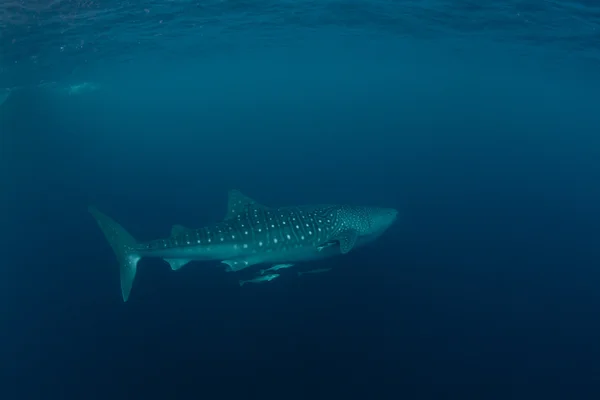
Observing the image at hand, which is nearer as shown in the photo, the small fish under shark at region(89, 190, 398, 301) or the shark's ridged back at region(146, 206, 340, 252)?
the small fish under shark at region(89, 190, 398, 301)

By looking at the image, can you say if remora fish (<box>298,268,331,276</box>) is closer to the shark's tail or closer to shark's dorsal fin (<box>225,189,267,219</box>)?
shark's dorsal fin (<box>225,189,267,219</box>)

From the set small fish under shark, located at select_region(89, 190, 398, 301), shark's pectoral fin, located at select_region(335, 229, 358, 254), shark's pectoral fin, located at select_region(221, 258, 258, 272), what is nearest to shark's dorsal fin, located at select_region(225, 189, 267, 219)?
small fish under shark, located at select_region(89, 190, 398, 301)

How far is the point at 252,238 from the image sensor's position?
8.28m

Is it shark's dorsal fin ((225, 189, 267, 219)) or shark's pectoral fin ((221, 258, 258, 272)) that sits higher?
shark's dorsal fin ((225, 189, 267, 219))

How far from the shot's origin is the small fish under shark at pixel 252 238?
300 inches

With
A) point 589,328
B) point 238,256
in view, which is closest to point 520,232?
point 589,328

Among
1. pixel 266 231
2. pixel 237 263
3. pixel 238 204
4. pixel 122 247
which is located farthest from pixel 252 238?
pixel 122 247

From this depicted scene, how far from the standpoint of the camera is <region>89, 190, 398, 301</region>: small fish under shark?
7.62 metres

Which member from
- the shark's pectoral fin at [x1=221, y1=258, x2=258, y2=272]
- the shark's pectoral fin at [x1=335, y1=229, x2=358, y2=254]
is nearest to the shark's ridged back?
the shark's pectoral fin at [x1=335, y1=229, x2=358, y2=254]

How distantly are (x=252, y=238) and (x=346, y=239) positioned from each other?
7.03 ft

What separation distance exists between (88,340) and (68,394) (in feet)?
4.45

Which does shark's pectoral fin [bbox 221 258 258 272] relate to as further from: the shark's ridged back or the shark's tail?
the shark's tail

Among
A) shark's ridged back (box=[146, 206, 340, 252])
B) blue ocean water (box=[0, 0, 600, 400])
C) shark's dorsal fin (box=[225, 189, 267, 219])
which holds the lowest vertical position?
blue ocean water (box=[0, 0, 600, 400])

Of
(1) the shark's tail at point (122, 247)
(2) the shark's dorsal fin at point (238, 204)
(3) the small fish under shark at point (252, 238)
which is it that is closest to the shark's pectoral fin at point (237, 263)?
(3) the small fish under shark at point (252, 238)
